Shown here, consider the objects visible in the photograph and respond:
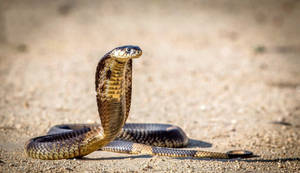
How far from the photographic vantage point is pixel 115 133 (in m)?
5.32

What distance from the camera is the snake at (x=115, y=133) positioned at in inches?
192

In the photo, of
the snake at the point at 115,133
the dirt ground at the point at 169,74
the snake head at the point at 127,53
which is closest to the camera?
the snake head at the point at 127,53

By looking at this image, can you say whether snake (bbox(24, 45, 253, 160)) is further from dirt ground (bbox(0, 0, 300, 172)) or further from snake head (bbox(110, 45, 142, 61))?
dirt ground (bbox(0, 0, 300, 172))

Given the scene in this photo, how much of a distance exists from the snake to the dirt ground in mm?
202

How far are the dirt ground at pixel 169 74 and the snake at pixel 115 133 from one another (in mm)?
202

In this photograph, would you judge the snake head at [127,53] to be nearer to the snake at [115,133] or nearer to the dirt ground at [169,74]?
the snake at [115,133]

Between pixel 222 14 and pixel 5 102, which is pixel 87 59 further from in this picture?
pixel 222 14

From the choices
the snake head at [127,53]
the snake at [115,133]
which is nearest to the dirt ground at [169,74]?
the snake at [115,133]

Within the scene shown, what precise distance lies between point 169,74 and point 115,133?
796 cm

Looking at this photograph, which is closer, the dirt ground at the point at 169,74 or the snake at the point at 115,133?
the snake at the point at 115,133

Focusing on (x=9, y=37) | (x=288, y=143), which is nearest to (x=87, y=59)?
(x=9, y=37)

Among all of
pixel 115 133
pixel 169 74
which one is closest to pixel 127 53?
pixel 115 133

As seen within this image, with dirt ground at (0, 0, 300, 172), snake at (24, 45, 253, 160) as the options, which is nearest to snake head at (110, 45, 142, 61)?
snake at (24, 45, 253, 160)

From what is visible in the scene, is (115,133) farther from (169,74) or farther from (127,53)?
(169,74)
